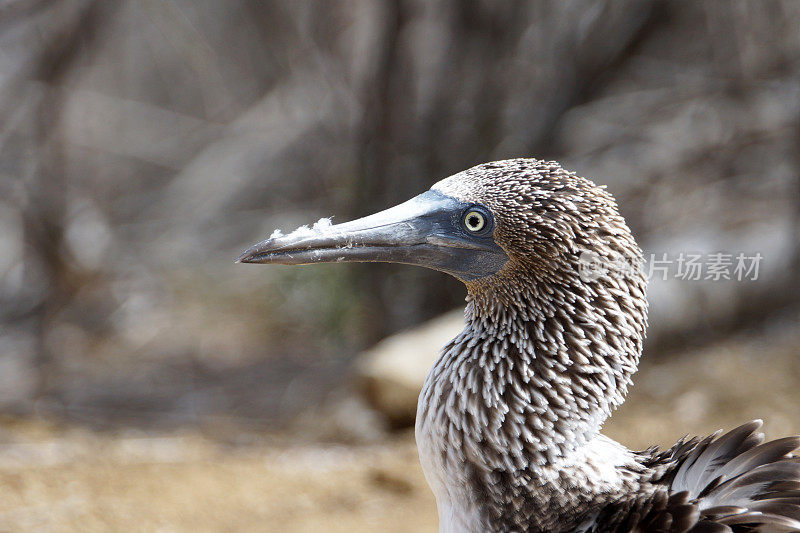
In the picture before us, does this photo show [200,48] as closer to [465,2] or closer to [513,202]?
[465,2]

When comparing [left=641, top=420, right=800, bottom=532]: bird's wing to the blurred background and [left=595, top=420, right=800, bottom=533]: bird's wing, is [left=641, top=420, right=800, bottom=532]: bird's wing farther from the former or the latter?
the blurred background

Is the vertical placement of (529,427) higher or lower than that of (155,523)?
lower

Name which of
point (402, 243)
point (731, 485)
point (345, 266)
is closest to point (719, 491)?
point (731, 485)

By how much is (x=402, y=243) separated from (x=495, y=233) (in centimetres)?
30

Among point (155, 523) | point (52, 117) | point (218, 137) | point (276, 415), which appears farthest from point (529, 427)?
point (218, 137)

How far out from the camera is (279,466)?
19.3 feet

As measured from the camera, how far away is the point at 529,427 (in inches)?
106

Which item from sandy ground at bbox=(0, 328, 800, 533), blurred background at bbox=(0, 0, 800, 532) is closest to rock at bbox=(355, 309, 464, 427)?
blurred background at bbox=(0, 0, 800, 532)

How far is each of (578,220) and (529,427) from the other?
69cm

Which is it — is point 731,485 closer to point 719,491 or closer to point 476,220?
point 719,491

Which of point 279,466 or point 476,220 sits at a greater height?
point 279,466

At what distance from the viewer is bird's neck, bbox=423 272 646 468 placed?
8.80 ft

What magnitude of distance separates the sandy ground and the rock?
0.22 metres

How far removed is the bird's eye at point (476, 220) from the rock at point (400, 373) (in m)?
3.29
